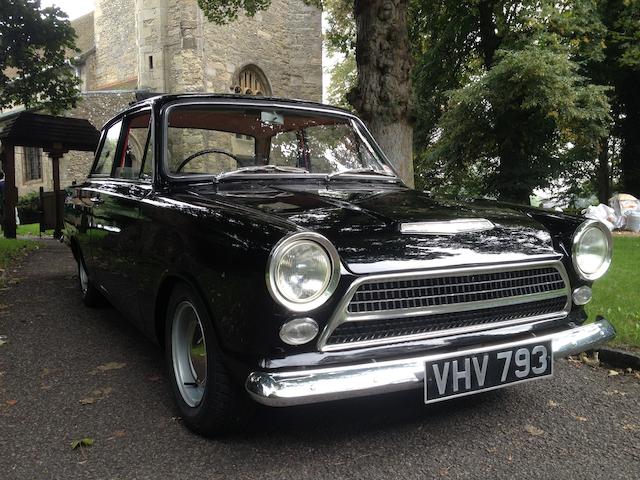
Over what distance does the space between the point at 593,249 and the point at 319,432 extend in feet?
5.29

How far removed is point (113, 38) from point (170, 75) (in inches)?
293

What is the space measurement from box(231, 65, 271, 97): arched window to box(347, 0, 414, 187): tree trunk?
14.0 m

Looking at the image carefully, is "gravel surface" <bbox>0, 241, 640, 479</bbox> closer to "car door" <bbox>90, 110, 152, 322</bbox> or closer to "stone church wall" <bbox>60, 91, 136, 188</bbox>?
"car door" <bbox>90, 110, 152, 322</bbox>

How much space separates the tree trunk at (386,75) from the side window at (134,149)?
3.16 metres

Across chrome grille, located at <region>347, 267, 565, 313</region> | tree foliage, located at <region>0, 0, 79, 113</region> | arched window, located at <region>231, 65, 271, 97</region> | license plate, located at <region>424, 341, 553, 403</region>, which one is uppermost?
arched window, located at <region>231, 65, 271, 97</region>

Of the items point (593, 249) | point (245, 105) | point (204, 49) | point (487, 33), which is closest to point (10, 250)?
point (245, 105)

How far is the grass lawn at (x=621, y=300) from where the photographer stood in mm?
4078

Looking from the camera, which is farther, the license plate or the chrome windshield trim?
the chrome windshield trim

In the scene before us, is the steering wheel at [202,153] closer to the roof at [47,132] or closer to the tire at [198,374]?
the tire at [198,374]

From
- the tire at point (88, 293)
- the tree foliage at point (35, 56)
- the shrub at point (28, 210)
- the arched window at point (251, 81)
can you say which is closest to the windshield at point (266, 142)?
the tire at point (88, 293)

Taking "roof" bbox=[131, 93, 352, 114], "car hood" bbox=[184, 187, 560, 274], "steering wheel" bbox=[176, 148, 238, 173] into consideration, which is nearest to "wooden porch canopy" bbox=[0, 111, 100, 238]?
"roof" bbox=[131, 93, 352, 114]

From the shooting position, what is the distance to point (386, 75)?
20.6ft

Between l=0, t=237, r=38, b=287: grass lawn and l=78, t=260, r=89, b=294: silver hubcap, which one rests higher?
l=78, t=260, r=89, b=294: silver hubcap

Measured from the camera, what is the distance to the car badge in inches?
93.6
